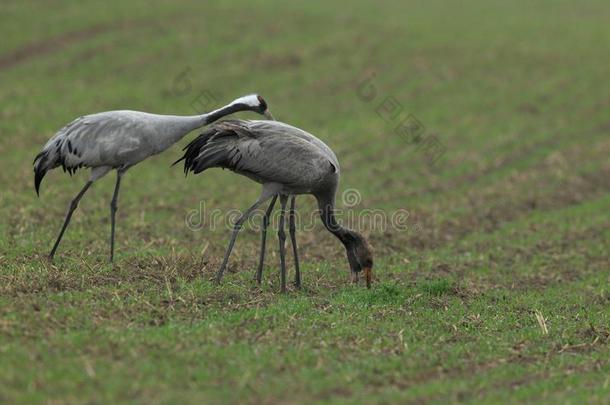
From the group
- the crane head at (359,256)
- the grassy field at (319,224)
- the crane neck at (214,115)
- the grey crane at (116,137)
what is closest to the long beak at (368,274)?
the crane head at (359,256)

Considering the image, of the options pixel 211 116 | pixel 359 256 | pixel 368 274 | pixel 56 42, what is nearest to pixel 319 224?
pixel 359 256

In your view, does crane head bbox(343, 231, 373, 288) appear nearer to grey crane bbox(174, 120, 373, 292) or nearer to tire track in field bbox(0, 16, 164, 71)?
grey crane bbox(174, 120, 373, 292)

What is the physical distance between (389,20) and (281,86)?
32.4 ft

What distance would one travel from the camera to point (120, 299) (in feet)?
29.3

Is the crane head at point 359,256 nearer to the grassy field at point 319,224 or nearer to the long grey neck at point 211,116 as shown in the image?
the grassy field at point 319,224

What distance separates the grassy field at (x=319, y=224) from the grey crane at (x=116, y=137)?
1.23 meters

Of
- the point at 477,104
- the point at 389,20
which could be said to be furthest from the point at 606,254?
the point at 389,20

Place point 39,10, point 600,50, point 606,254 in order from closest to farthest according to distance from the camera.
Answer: point 606,254 < point 600,50 < point 39,10

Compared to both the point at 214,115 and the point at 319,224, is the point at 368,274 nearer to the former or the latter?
the point at 214,115

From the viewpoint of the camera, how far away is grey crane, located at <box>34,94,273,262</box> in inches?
408

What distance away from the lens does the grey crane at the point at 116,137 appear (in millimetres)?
10367

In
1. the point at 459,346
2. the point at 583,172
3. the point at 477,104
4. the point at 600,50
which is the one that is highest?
the point at 600,50

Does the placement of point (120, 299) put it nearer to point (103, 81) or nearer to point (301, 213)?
point (301, 213)

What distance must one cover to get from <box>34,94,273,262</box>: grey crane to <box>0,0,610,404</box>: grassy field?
4.03 ft
